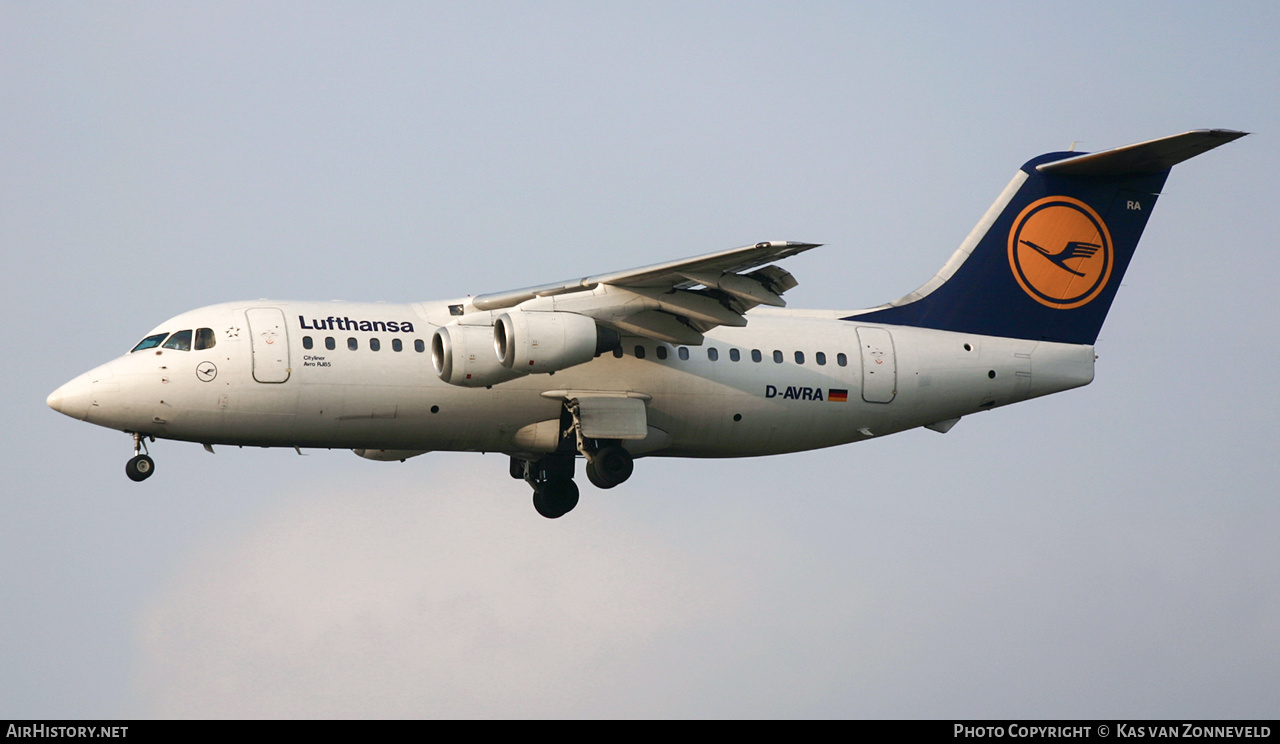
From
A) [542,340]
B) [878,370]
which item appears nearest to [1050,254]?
[878,370]

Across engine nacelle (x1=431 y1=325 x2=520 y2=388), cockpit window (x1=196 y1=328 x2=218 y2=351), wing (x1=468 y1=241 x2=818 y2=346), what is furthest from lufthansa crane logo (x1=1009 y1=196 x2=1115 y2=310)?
cockpit window (x1=196 y1=328 x2=218 y2=351)

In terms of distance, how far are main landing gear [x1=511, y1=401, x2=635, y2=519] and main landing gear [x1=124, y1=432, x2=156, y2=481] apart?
4470 mm

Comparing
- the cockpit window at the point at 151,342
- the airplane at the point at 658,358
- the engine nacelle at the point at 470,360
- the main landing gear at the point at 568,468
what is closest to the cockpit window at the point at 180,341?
the airplane at the point at 658,358

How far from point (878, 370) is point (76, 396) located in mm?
9184

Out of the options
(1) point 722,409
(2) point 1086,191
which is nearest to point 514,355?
(1) point 722,409

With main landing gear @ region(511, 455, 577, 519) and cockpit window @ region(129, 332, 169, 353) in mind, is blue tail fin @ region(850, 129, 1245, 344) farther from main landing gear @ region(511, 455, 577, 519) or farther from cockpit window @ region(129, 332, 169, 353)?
cockpit window @ region(129, 332, 169, 353)

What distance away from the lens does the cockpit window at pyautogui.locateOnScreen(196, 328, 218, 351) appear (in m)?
19.1

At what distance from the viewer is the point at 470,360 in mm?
18703

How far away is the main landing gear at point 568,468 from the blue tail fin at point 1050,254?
4.01m

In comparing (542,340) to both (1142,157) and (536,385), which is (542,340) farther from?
(1142,157)

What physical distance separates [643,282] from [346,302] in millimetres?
3389

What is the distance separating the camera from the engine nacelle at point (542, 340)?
61.1 ft

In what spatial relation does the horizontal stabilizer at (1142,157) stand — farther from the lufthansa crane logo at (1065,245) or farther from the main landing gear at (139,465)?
the main landing gear at (139,465)
